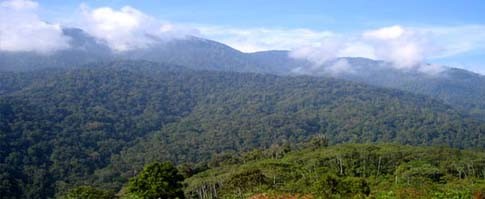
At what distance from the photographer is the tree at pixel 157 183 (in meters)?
38.4

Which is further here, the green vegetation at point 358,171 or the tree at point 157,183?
the green vegetation at point 358,171

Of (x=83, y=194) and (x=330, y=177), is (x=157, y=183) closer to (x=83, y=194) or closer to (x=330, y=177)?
(x=83, y=194)

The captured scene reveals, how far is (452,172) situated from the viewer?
60.5 meters

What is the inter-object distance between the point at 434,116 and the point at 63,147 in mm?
102145

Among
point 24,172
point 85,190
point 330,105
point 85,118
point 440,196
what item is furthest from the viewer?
point 330,105

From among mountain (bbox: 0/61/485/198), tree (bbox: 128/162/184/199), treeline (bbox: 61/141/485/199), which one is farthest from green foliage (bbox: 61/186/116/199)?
mountain (bbox: 0/61/485/198)

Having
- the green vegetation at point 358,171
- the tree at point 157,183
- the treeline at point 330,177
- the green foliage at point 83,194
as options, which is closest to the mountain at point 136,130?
the treeline at point 330,177

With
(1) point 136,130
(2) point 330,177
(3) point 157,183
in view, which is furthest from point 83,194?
(1) point 136,130

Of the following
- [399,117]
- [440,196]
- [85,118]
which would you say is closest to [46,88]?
[85,118]

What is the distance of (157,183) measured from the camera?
1522 inches

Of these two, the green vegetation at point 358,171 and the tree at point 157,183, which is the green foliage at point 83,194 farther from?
the green vegetation at point 358,171

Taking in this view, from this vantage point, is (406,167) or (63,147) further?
(63,147)

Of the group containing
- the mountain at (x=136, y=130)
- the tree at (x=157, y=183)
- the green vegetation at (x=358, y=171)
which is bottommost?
the mountain at (x=136, y=130)

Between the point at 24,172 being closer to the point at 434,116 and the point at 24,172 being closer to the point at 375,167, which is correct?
the point at 375,167
